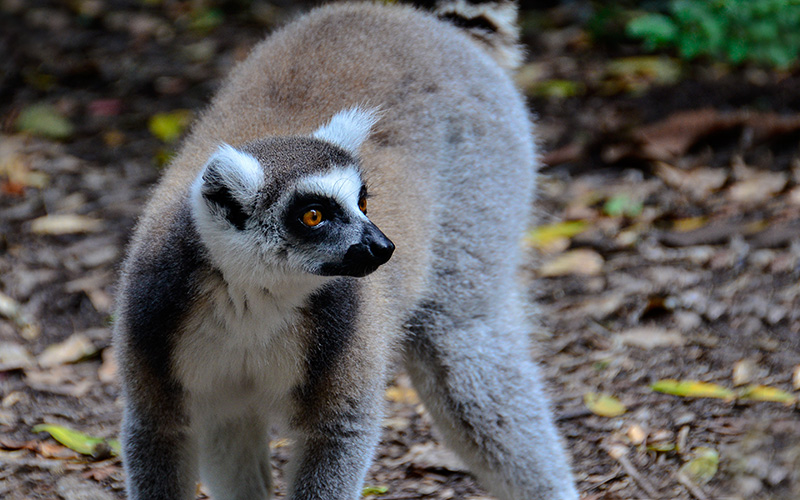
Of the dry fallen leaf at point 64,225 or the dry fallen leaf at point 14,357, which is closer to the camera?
the dry fallen leaf at point 14,357

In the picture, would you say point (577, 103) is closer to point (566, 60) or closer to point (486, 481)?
point (566, 60)

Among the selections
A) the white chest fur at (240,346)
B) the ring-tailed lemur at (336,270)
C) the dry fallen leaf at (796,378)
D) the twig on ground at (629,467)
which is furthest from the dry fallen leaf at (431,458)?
the dry fallen leaf at (796,378)

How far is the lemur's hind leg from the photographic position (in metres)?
4.48

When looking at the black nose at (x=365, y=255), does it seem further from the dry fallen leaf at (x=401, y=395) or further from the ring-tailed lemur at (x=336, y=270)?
the dry fallen leaf at (x=401, y=395)

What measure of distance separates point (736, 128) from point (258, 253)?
5784mm

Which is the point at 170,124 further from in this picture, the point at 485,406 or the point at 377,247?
the point at 377,247

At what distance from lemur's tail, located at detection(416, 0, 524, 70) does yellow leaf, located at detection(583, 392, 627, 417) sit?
6.77 feet

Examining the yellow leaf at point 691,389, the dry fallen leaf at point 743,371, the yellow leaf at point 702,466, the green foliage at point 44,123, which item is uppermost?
the yellow leaf at point 702,466

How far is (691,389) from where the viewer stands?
17.6 ft

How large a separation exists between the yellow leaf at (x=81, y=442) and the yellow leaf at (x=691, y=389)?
10.2ft

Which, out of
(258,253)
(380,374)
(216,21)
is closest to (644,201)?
(380,374)

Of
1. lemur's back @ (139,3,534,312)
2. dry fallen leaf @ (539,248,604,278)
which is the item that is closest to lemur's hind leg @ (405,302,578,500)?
lemur's back @ (139,3,534,312)

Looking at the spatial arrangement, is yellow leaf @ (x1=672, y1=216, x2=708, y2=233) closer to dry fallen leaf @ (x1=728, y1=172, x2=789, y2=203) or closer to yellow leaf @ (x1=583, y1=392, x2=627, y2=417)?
dry fallen leaf @ (x1=728, y1=172, x2=789, y2=203)

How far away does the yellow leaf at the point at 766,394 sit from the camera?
5.00 metres
